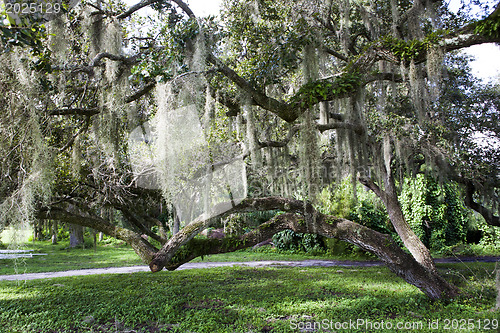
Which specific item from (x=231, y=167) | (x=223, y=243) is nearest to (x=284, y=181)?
(x=231, y=167)

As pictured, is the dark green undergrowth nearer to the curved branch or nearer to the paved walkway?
the curved branch

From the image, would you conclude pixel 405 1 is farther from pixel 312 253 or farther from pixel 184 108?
pixel 312 253

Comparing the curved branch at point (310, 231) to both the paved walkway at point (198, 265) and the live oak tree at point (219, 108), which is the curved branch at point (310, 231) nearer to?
the live oak tree at point (219, 108)

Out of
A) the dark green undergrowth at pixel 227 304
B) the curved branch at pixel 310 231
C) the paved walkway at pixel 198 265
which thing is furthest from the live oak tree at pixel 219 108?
the paved walkway at pixel 198 265

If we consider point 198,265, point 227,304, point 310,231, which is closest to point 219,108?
point 310,231

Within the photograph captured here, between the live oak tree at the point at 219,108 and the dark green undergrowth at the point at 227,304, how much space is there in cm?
54

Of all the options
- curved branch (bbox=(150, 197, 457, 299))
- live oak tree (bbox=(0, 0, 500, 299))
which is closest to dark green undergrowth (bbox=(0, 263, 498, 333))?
curved branch (bbox=(150, 197, 457, 299))

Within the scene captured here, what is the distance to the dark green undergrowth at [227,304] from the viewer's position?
390 cm

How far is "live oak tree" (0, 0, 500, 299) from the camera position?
13.1 feet

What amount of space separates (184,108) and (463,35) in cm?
394

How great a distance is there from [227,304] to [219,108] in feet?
13.7

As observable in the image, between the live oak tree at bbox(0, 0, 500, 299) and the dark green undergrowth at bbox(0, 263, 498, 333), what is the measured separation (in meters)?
0.54

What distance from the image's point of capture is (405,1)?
7406 millimetres

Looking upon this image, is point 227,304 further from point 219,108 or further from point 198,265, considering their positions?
point 198,265
